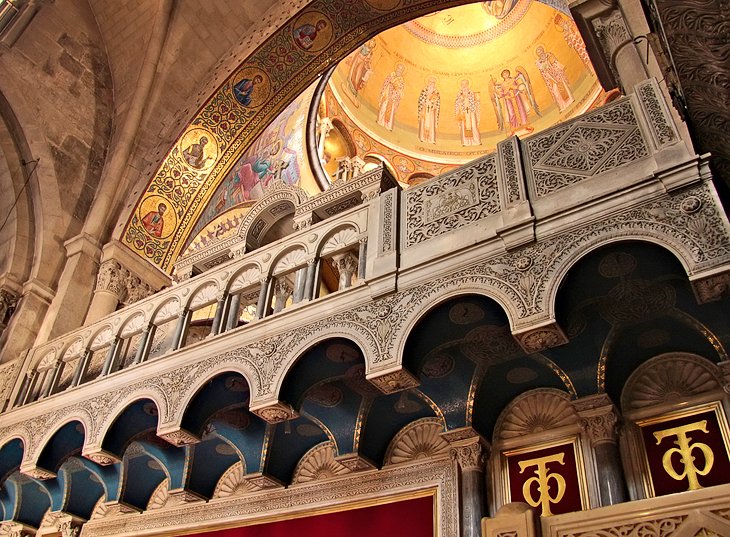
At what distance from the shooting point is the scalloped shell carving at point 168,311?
7.00 metres

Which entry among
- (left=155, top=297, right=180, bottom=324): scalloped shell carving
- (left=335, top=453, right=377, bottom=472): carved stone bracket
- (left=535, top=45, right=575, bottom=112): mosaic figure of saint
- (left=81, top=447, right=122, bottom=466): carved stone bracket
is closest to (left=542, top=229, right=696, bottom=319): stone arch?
(left=335, top=453, right=377, bottom=472): carved stone bracket

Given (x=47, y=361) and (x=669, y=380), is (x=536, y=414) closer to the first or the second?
(x=669, y=380)

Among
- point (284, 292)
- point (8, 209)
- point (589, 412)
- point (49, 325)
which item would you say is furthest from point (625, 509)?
point (8, 209)

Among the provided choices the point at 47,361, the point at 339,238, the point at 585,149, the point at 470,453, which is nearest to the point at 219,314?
the point at 339,238

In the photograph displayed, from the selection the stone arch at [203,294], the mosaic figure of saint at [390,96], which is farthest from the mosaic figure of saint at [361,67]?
the stone arch at [203,294]

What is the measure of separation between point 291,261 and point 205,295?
1175mm

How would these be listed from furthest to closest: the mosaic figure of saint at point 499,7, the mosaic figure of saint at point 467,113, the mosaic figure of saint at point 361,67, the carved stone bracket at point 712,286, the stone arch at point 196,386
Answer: the mosaic figure of saint at point 467,113 → the mosaic figure of saint at point 499,7 → the mosaic figure of saint at point 361,67 → the stone arch at point 196,386 → the carved stone bracket at point 712,286

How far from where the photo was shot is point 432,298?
16.0 feet

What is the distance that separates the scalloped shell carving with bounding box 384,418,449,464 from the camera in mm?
5723

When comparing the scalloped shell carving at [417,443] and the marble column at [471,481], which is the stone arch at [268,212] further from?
the marble column at [471,481]

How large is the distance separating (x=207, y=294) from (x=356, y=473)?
2409 millimetres

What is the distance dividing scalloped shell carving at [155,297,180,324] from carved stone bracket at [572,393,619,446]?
420 cm

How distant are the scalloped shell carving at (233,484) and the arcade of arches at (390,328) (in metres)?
0.04

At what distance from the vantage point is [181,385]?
600 centimetres
